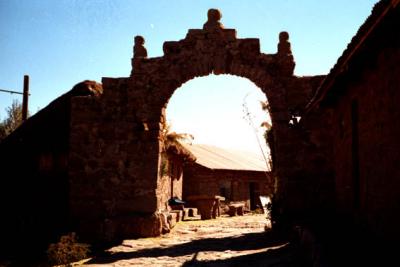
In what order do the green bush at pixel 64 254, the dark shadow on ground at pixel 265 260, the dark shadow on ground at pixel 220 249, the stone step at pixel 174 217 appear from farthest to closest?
the stone step at pixel 174 217
the green bush at pixel 64 254
the dark shadow on ground at pixel 220 249
the dark shadow on ground at pixel 265 260

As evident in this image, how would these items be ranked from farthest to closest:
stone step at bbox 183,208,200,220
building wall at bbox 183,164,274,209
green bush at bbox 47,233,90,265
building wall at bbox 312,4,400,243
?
building wall at bbox 183,164,274,209
stone step at bbox 183,208,200,220
green bush at bbox 47,233,90,265
building wall at bbox 312,4,400,243

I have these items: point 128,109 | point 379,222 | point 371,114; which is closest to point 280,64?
point 128,109

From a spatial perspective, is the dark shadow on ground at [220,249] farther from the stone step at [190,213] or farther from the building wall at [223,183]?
the building wall at [223,183]

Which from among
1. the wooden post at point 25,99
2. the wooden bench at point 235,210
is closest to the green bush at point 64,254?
the wooden bench at point 235,210

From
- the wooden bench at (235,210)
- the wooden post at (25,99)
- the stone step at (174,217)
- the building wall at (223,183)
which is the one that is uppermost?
the wooden post at (25,99)

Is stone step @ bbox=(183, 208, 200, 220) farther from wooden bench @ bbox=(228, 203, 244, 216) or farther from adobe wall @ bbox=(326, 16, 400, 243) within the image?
adobe wall @ bbox=(326, 16, 400, 243)

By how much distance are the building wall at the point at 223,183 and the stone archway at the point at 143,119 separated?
42.7 feet

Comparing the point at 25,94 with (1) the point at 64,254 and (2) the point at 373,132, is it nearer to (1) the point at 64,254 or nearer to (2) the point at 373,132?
(1) the point at 64,254

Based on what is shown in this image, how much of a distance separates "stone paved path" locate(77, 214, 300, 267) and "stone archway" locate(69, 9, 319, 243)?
116cm

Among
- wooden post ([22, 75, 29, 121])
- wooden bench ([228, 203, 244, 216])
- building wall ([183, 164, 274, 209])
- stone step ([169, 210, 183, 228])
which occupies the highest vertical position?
wooden post ([22, 75, 29, 121])

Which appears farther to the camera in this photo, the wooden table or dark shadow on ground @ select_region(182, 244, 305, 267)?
the wooden table

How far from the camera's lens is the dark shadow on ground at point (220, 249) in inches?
290

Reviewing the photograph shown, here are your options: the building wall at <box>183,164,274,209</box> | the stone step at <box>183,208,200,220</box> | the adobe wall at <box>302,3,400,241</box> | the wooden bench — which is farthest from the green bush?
the building wall at <box>183,164,274,209</box>

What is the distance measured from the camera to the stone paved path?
23.8ft
